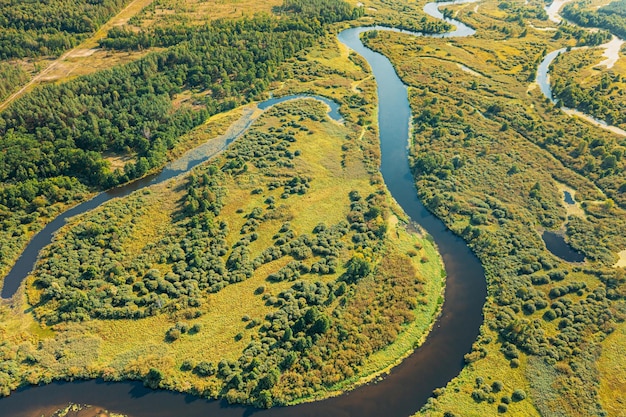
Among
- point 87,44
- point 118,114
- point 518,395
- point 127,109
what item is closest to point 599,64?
point 518,395

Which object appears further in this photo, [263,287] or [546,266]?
[546,266]

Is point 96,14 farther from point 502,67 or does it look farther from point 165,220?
point 502,67

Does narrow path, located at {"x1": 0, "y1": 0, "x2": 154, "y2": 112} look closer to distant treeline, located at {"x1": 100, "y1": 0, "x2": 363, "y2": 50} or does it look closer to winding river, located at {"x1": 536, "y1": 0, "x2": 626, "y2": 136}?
distant treeline, located at {"x1": 100, "y1": 0, "x2": 363, "y2": 50}

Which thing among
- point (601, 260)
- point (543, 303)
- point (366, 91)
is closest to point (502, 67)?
point (366, 91)

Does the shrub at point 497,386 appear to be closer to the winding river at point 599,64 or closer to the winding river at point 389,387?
the winding river at point 389,387

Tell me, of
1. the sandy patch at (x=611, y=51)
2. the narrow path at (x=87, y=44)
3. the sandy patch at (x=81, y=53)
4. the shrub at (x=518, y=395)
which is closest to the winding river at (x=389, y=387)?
the shrub at (x=518, y=395)

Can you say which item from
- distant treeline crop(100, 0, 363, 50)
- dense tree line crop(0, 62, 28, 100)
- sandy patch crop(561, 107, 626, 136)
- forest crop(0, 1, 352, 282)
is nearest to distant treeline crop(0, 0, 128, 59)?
distant treeline crop(100, 0, 363, 50)

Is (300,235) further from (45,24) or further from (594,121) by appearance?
(45,24)
